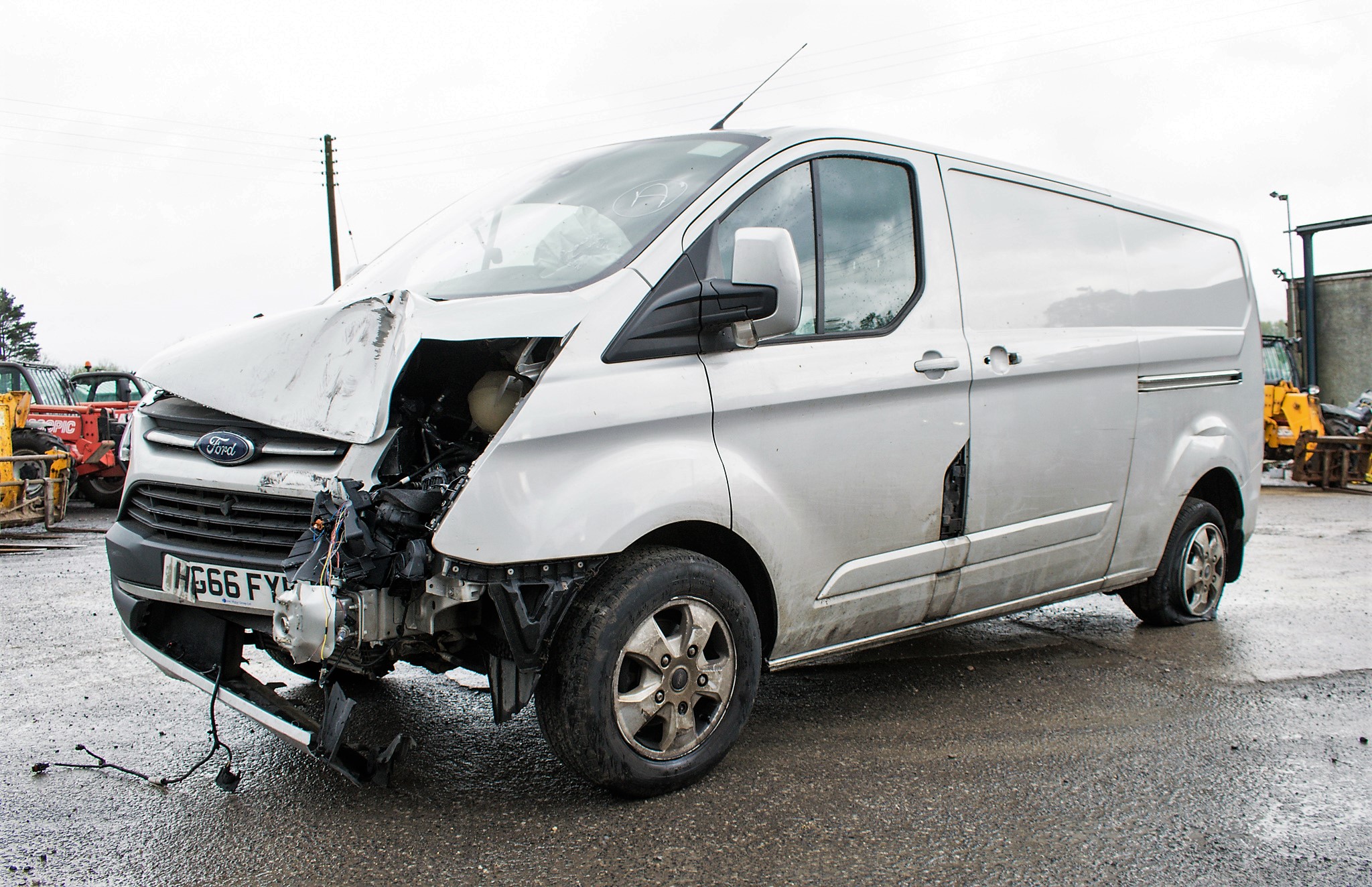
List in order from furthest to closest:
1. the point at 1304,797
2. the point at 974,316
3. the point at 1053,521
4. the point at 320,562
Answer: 1. the point at 1053,521
2. the point at 974,316
3. the point at 1304,797
4. the point at 320,562

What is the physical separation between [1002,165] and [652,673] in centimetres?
253

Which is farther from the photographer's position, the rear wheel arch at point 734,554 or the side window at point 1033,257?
the side window at point 1033,257

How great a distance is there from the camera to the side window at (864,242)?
3496mm

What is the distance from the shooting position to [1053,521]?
418cm

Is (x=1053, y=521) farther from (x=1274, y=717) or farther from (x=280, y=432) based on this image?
(x=280, y=432)

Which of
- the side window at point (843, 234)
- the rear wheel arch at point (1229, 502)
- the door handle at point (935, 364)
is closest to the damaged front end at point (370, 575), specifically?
the side window at point (843, 234)

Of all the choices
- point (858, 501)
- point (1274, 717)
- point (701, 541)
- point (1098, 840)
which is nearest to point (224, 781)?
point (701, 541)

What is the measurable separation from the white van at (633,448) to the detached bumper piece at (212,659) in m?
0.01

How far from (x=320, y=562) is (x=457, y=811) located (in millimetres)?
880

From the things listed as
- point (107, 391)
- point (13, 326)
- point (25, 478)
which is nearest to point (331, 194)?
point (107, 391)

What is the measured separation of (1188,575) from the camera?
523 cm

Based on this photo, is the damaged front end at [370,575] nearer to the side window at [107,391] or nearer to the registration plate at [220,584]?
the registration plate at [220,584]

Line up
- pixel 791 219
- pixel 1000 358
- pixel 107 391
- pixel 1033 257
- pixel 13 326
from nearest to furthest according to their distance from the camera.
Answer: pixel 791 219
pixel 1000 358
pixel 1033 257
pixel 107 391
pixel 13 326

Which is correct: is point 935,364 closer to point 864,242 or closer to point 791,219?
point 864,242
